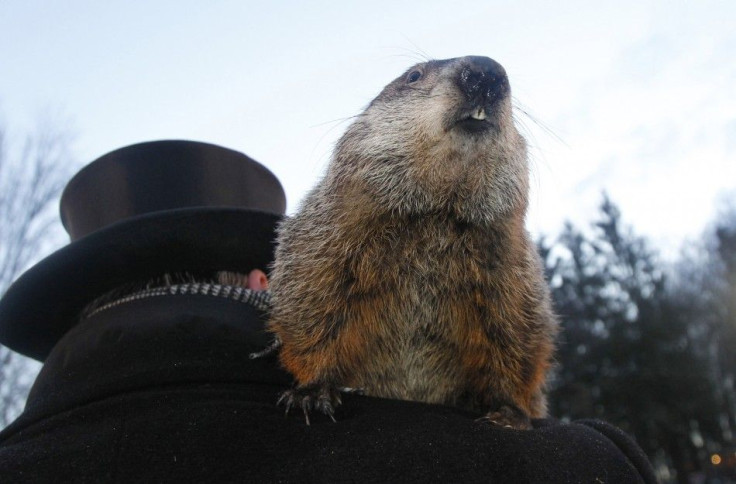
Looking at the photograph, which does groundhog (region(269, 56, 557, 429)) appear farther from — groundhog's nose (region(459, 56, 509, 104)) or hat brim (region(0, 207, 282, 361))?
hat brim (region(0, 207, 282, 361))

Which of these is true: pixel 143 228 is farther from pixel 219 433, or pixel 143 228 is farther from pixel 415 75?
pixel 415 75

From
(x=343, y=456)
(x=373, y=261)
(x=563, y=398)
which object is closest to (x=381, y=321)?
(x=373, y=261)

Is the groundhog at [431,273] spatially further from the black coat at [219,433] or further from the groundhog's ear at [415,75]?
the groundhog's ear at [415,75]

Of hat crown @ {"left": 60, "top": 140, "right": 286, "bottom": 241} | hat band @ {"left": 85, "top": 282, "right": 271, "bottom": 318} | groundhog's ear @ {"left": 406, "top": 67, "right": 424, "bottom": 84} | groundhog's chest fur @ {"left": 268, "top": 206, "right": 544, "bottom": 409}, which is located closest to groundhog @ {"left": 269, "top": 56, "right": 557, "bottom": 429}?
groundhog's chest fur @ {"left": 268, "top": 206, "right": 544, "bottom": 409}

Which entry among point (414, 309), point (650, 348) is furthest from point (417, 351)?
point (650, 348)

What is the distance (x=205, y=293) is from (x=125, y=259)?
1.18 feet

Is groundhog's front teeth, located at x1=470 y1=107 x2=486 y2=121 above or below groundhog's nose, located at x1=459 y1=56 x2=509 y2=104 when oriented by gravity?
below

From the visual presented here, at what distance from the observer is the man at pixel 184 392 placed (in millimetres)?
1603

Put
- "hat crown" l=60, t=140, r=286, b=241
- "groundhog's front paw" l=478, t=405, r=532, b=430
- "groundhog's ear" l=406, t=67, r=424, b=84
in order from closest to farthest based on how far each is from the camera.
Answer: "groundhog's front paw" l=478, t=405, r=532, b=430, "groundhog's ear" l=406, t=67, r=424, b=84, "hat crown" l=60, t=140, r=286, b=241

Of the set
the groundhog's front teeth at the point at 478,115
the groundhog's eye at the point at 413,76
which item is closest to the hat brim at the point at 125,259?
the groundhog's eye at the point at 413,76

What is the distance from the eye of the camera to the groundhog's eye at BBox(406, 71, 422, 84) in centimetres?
268

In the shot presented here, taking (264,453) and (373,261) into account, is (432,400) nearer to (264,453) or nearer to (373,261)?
(373,261)

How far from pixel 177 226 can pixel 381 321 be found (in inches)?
35.2

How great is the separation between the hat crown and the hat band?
524mm
